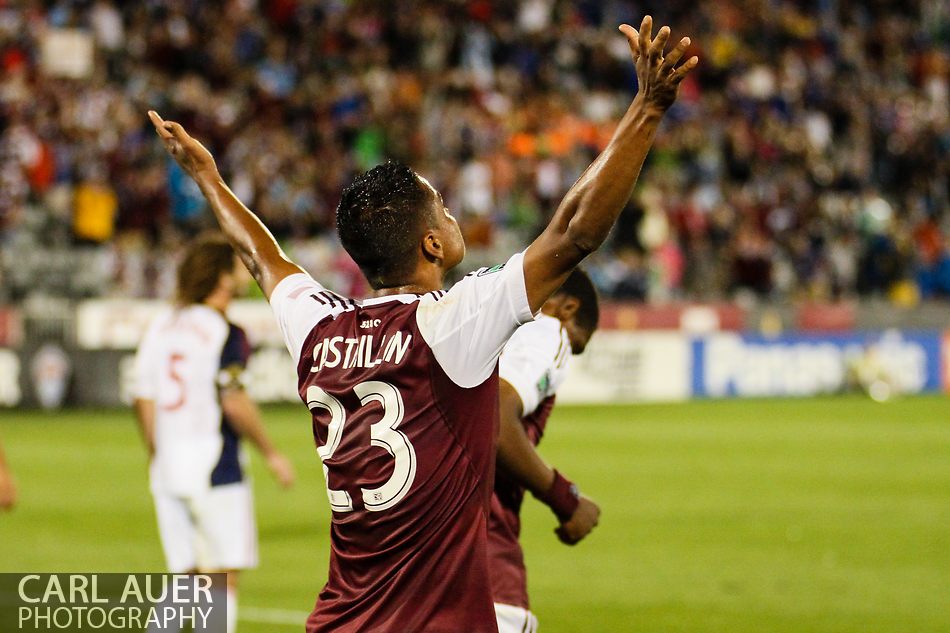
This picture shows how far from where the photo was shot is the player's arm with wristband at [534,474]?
447 cm

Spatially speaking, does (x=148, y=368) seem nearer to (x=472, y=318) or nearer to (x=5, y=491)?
(x=5, y=491)

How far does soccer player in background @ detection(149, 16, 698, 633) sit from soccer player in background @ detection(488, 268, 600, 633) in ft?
2.52

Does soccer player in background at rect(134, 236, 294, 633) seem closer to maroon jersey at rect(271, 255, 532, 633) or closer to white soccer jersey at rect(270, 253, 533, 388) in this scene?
maroon jersey at rect(271, 255, 532, 633)

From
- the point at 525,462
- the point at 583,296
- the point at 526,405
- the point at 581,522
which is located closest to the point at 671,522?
the point at 583,296

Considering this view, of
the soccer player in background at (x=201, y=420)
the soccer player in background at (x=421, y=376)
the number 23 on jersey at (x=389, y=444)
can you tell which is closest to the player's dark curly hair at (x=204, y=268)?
the soccer player in background at (x=201, y=420)

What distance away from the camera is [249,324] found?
2077 centimetres

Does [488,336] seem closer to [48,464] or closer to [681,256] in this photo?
[48,464]

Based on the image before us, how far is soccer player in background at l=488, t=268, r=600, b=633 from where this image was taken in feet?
14.8

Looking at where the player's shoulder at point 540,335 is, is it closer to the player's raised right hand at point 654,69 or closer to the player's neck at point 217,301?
the player's raised right hand at point 654,69

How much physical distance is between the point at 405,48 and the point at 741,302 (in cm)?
750

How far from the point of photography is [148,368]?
7059 millimetres

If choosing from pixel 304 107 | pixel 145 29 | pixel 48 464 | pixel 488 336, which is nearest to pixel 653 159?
pixel 304 107

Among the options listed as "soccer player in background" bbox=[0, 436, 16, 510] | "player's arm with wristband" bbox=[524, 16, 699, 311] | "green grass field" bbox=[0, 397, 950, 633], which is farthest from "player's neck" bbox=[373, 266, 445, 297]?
"green grass field" bbox=[0, 397, 950, 633]

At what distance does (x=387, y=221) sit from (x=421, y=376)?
0.41 meters
